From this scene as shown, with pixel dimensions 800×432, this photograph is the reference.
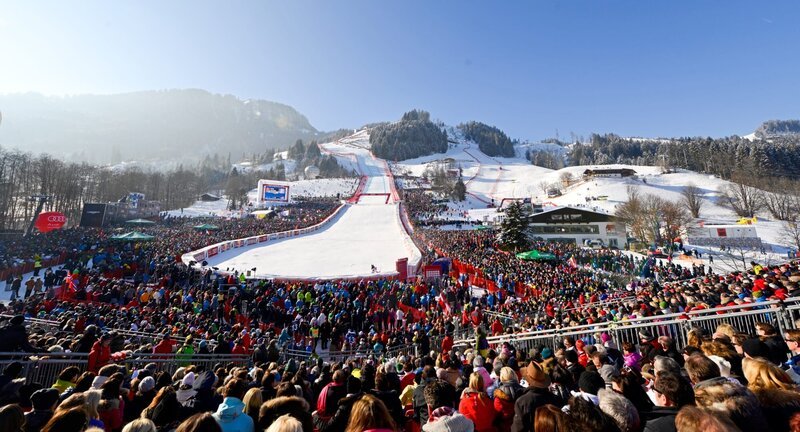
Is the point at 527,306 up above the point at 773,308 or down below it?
below

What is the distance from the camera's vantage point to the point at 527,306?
1334 cm

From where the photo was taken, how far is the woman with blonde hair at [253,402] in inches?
121

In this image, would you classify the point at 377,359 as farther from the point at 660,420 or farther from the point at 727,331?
the point at 660,420

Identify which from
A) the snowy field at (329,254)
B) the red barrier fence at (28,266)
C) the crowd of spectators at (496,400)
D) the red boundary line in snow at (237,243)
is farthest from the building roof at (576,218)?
the red barrier fence at (28,266)

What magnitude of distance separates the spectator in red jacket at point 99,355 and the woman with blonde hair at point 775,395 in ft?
26.6

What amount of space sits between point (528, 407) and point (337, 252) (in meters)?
26.2

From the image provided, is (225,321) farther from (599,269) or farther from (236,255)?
(599,269)

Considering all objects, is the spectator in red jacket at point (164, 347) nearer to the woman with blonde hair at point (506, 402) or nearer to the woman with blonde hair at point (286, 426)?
the woman with blonde hair at point (286, 426)

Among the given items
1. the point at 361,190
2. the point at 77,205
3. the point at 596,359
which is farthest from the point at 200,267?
the point at 361,190

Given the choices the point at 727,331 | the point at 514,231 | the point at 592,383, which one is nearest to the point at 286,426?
the point at 592,383

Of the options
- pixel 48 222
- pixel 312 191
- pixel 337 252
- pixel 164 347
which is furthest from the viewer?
pixel 312 191

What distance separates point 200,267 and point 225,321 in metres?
9.06

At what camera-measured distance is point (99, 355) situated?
18.0 feet

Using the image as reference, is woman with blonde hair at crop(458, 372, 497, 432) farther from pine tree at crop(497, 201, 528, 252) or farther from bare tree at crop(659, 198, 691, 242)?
bare tree at crop(659, 198, 691, 242)
